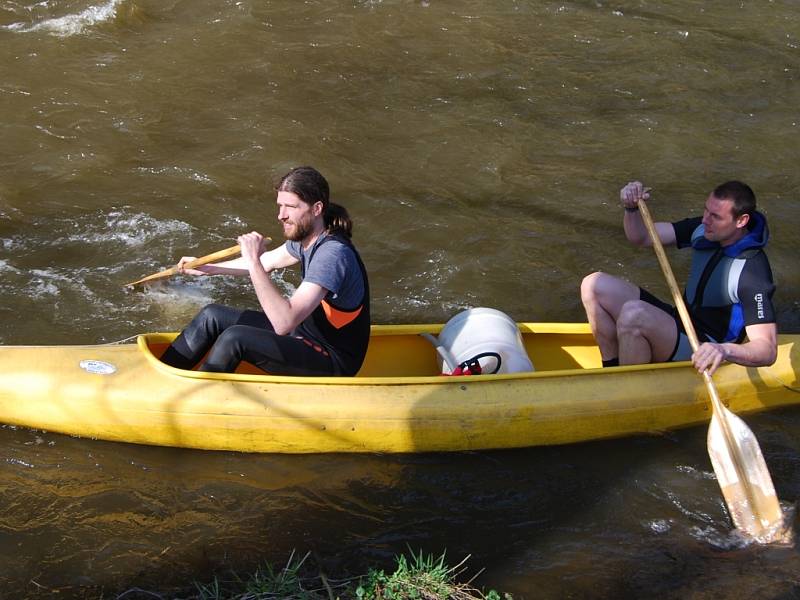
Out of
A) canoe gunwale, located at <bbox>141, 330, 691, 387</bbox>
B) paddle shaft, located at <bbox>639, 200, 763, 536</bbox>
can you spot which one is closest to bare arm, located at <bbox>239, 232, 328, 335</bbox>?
canoe gunwale, located at <bbox>141, 330, 691, 387</bbox>

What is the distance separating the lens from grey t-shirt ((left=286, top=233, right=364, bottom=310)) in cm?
417

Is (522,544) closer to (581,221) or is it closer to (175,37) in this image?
(581,221)

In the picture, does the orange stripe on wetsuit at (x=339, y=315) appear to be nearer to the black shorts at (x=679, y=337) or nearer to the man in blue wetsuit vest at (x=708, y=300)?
the man in blue wetsuit vest at (x=708, y=300)

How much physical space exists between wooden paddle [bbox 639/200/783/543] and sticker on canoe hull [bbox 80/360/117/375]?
261 centimetres

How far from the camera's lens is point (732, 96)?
9008mm

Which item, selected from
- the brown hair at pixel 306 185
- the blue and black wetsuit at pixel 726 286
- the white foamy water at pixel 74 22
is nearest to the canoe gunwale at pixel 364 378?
the blue and black wetsuit at pixel 726 286

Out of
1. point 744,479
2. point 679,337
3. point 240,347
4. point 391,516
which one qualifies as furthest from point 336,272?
point 744,479

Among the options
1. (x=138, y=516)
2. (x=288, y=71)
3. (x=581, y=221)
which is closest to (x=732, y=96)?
(x=581, y=221)

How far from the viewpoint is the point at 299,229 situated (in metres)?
4.23

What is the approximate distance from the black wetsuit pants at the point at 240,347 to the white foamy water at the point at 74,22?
5995 mm

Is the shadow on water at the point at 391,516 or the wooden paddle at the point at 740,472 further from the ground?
the wooden paddle at the point at 740,472

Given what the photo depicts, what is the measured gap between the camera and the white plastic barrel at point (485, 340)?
Answer: 15.7 ft

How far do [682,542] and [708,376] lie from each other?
2.43ft

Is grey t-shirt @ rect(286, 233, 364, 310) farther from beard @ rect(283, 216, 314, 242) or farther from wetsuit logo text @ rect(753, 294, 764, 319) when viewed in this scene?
wetsuit logo text @ rect(753, 294, 764, 319)
